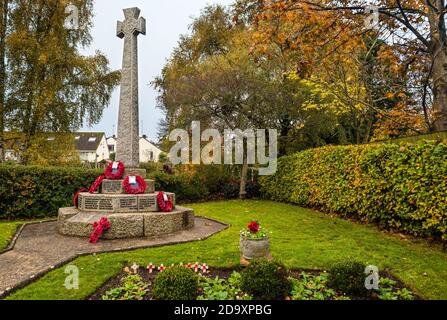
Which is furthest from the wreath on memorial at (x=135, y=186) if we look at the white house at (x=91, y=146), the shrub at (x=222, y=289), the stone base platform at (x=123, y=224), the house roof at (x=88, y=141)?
the house roof at (x=88, y=141)

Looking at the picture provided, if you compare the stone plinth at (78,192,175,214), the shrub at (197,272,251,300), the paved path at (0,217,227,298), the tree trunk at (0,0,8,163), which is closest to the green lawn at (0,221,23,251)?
the paved path at (0,217,227,298)

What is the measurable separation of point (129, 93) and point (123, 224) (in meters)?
4.70

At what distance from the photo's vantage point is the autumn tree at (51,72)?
18.3 meters

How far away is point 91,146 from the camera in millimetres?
58719

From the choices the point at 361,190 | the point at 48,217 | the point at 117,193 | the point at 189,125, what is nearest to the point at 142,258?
the point at 117,193

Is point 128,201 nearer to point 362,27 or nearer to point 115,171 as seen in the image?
point 115,171

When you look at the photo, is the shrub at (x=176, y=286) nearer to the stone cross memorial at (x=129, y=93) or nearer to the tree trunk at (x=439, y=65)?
the tree trunk at (x=439, y=65)

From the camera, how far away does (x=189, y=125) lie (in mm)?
17406

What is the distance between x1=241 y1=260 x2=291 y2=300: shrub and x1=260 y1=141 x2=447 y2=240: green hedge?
475 centimetres

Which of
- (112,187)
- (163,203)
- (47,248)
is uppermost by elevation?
(112,187)

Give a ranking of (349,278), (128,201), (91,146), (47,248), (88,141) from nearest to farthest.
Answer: (349,278), (47,248), (128,201), (91,146), (88,141)

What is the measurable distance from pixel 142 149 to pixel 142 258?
190 feet

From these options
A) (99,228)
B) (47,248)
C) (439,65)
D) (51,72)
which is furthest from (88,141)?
(439,65)
